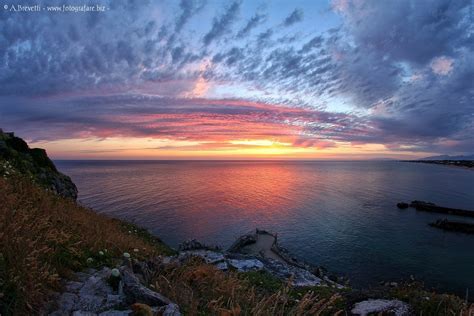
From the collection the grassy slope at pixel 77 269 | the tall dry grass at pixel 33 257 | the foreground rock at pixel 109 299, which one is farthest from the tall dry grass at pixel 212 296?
the tall dry grass at pixel 33 257

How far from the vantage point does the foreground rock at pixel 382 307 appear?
6400 mm

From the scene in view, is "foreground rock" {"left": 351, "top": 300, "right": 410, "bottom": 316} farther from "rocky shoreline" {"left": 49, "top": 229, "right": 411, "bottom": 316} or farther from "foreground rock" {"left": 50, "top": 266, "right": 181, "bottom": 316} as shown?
"foreground rock" {"left": 50, "top": 266, "right": 181, "bottom": 316}

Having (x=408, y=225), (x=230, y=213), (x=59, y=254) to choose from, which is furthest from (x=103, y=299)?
(x=408, y=225)

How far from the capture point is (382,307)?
21.4 ft

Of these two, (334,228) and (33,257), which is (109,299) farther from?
(334,228)

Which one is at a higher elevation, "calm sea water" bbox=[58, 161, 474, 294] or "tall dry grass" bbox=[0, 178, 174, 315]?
"tall dry grass" bbox=[0, 178, 174, 315]

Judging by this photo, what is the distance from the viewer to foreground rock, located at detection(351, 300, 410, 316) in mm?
6400

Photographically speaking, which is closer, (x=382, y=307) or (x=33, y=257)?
(x=33, y=257)

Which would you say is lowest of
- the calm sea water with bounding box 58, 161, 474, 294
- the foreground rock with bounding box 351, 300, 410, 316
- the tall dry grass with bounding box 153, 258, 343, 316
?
the calm sea water with bounding box 58, 161, 474, 294

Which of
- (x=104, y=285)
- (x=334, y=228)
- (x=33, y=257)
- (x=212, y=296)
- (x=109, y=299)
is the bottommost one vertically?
(x=334, y=228)

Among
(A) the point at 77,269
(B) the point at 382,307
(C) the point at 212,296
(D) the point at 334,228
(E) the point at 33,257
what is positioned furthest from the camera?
(D) the point at 334,228

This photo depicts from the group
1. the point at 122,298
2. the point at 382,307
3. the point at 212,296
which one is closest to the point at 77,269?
the point at 122,298

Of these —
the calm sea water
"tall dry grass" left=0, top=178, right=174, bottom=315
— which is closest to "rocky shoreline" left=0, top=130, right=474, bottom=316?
"tall dry grass" left=0, top=178, right=174, bottom=315

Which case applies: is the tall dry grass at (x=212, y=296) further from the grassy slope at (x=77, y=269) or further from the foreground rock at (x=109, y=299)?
the foreground rock at (x=109, y=299)
